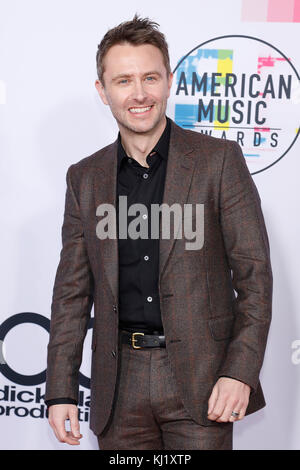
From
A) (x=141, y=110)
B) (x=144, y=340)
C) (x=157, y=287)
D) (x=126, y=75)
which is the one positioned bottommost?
(x=144, y=340)

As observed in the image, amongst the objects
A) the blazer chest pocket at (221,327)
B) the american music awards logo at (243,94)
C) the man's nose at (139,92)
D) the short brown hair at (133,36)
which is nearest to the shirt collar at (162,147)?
the man's nose at (139,92)

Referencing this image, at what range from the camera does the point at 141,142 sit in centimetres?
196

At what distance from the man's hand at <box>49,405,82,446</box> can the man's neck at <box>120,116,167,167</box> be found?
823 mm

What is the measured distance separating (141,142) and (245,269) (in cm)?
54

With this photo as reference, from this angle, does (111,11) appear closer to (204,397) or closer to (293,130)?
(293,130)

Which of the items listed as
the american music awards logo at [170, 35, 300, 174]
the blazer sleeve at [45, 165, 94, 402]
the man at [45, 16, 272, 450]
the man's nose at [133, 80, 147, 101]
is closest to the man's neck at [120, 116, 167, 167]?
the man at [45, 16, 272, 450]

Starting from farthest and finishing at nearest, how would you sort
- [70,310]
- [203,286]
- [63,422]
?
[70,310]
[63,422]
[203,286]

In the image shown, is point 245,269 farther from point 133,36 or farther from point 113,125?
point 113,125

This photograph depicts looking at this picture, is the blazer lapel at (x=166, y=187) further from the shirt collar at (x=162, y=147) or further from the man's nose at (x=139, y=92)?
the man's nose at (x=139, y=92)

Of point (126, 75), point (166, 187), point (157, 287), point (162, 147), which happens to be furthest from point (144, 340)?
point (126, 75)

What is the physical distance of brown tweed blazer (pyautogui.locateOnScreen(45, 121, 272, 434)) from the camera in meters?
1.74

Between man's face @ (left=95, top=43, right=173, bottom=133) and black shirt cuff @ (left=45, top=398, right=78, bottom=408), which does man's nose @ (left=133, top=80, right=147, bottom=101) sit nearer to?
man's face @ (left=95, top=43, right=173, bottom=133)
